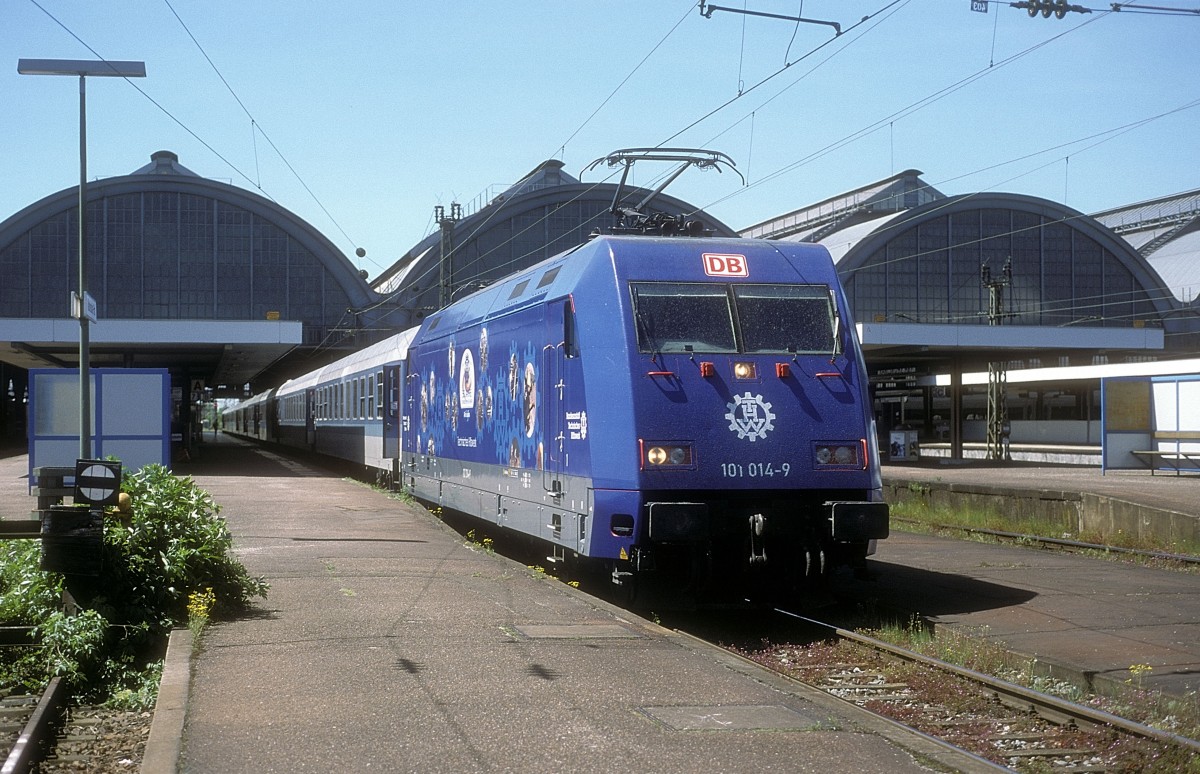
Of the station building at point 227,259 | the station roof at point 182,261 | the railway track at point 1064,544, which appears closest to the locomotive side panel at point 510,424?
the railway track at point 1064,544

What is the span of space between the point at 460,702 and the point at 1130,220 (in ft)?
245

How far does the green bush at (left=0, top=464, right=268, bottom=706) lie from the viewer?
8.76 metres

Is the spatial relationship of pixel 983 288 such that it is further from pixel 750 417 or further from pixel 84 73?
pixel 750 417

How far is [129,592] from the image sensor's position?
9992mm

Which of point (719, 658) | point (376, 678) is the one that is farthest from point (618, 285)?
point (376, 678)

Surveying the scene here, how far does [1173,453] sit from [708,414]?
68.0 ft

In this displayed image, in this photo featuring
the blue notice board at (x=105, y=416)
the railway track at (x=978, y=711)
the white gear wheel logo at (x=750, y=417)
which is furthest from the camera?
the blue notice board at (x=105, y=416)

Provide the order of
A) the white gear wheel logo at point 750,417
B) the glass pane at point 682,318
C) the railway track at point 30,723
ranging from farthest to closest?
the glass pane at point 682,318 → the white gear wheel logo at point 750,417 → the railway track at point 30,723

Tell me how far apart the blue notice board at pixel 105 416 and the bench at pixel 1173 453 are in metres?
20.6

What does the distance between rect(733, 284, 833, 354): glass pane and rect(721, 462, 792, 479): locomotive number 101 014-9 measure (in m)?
1.03

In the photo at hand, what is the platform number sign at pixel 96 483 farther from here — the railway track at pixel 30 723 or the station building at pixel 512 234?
the station building at pixel 512 234

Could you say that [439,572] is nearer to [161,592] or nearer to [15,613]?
[161,592]

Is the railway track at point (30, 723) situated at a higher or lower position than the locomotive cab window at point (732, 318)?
lower

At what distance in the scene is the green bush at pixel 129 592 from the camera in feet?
28.7
